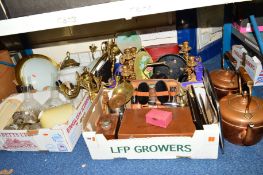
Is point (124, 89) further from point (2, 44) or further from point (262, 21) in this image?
point (2, 44)

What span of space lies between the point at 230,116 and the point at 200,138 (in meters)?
0.15

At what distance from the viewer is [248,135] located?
83 centimetres

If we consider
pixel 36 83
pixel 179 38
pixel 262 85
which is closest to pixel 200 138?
pixel 262 85

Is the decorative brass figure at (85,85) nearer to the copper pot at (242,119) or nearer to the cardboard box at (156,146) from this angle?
the cardboard box at (156,146)

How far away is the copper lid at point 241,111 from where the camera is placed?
80 centimetres

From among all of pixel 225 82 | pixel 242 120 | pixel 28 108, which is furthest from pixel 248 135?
pixel 28 108

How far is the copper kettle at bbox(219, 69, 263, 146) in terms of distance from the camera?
31.6 inches

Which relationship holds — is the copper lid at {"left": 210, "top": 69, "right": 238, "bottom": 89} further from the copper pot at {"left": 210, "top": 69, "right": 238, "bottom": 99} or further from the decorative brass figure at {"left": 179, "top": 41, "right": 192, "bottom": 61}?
the decorative brass figure at {"left": 179, "top": 41, "right": 192, "bottom": 61}

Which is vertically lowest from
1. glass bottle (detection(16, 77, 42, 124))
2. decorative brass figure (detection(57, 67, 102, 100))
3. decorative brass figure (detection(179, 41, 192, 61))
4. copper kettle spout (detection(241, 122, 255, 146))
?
copper kettle spout (detection(241, 122, 255, 146))

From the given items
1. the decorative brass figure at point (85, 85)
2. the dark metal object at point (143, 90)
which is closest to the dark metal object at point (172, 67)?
the dark metal object at point (143, 90)

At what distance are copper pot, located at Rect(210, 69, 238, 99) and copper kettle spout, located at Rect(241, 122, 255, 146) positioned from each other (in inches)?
8.9

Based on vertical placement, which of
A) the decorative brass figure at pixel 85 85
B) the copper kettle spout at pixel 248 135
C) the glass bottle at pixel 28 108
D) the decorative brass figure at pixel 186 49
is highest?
the decorative brass figure at pixel 186 49

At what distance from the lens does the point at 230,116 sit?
831 mm

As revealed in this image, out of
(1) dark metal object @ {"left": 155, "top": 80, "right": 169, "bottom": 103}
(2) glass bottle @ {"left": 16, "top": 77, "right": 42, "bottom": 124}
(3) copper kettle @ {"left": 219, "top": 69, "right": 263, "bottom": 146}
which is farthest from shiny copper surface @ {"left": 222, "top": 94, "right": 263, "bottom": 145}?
(2) glass bottle @ {"left": 16, "top": 77, "right": 42, "bottom": 124}
